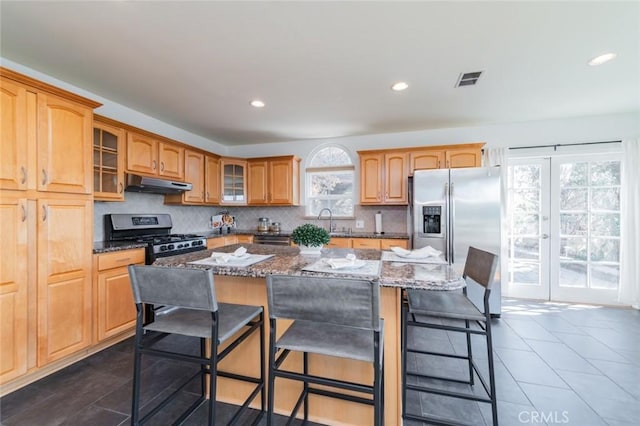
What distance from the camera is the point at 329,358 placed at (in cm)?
156

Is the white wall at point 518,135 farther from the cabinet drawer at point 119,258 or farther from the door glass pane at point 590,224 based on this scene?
the cabinet drawer at point 119,258

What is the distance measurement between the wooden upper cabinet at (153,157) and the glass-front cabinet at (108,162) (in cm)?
10

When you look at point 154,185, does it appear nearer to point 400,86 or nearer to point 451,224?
point 400,86

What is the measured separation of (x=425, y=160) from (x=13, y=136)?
412 centimetres

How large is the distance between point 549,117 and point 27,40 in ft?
18.1

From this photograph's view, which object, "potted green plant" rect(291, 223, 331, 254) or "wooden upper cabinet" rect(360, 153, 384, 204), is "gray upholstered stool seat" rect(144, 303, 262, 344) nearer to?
"potted green plant" rect(291, 223, 331, 254)

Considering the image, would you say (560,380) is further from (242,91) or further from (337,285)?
(242,91)

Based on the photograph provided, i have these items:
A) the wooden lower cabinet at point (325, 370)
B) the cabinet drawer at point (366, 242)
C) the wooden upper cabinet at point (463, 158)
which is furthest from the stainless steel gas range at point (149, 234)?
the wooden upper cabinet at point (463, 158)

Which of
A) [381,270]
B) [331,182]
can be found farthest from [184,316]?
[331,182]

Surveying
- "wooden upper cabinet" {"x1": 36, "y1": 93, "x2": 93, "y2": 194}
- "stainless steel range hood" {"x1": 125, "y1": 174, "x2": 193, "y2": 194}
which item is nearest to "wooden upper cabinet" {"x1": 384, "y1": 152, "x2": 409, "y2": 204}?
"stainless steel range hood" {"x1": 125, "y1": 174, "x2": 193, "y2": 194}

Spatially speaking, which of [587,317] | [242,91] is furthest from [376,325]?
[587,317]

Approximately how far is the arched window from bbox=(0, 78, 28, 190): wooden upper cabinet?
3.35 meters

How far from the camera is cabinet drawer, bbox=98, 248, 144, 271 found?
2.40 m

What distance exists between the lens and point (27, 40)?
1.95 metres
